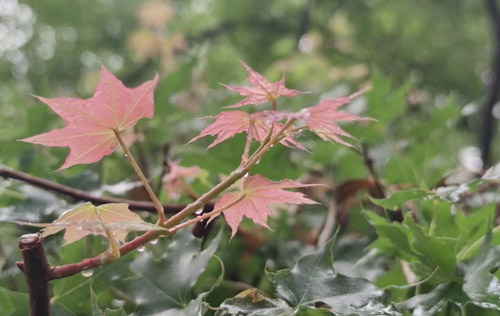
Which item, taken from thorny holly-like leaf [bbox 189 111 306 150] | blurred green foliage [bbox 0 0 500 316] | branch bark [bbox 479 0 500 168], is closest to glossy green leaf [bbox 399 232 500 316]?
blurred green foliage [bbox 0 0 500 316]

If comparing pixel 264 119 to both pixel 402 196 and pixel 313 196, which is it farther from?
pixel 313 196

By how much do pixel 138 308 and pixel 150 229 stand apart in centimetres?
12

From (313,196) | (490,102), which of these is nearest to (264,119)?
(313,196)

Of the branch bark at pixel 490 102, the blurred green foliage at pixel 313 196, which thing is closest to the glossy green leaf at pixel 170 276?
the blurred green foliage at pixel 313 196

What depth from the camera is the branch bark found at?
1031 mm

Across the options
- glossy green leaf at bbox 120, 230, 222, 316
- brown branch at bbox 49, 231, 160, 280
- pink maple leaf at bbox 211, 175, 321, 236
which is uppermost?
brown branch at bbox 49, 231, 160, 280

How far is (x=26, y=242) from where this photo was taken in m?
0.24

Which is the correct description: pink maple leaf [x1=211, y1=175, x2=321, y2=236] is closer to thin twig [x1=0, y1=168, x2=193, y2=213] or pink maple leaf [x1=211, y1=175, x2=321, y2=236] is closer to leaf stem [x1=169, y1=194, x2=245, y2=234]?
leaf stem [x1=169, y1=194, x2=245, y2=234]

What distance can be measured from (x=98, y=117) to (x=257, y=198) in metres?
0.10

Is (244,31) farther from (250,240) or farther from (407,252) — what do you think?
(407,252)

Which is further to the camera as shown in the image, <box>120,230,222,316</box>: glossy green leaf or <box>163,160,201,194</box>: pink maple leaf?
<box>163,160,201,194</box>: pink maple leaf

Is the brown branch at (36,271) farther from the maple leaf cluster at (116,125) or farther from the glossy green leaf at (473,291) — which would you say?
the glossy green leaf at (473,291)

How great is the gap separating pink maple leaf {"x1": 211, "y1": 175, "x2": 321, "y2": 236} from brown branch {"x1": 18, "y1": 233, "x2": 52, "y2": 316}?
0.09 m

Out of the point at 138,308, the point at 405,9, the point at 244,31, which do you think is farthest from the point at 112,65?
the point at 138,308
